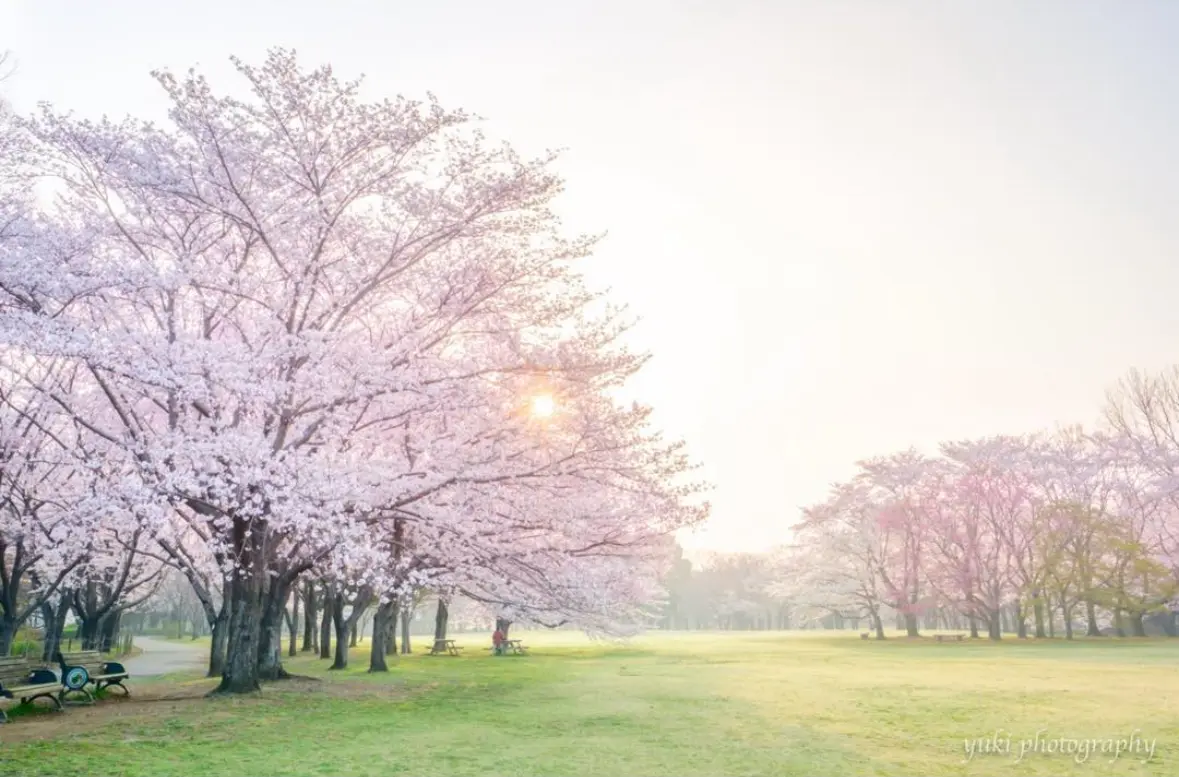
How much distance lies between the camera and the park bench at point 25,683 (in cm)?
1372

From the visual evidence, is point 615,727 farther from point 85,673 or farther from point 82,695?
point 82,695

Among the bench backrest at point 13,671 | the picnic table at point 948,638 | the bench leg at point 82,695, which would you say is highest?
the bench backrest at point 13,671

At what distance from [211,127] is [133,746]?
11.2 m

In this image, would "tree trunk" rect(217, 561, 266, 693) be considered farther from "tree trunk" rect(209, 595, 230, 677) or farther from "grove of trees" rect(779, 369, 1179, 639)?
"grove of trees" rect(779, 369, 1179, 639)

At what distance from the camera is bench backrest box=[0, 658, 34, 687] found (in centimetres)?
1379

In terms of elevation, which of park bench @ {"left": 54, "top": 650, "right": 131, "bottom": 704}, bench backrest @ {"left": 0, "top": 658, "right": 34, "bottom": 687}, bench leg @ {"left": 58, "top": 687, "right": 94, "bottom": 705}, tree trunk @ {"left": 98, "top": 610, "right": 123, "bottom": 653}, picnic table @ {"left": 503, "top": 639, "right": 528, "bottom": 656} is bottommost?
picnic table @ {"left": 503, "top": 639, "right": 528, "bottom": 656}

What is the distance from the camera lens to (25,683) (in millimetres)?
15039

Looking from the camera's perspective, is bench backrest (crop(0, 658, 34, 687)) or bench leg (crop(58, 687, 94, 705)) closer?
bench backrest (crop(0, 658, 34, 687))

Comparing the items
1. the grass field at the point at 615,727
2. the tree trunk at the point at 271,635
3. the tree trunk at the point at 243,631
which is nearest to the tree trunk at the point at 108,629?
the grass field at the point at 615,727

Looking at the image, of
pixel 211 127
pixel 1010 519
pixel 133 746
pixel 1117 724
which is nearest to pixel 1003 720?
pixel 1117 724

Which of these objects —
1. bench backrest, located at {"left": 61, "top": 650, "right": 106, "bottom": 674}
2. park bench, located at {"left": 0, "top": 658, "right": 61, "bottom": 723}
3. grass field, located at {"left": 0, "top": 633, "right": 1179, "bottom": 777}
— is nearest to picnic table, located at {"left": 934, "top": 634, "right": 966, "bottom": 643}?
grass field, located at {"left": 0, "top": 633, "right": 1179, "bottom": 777}

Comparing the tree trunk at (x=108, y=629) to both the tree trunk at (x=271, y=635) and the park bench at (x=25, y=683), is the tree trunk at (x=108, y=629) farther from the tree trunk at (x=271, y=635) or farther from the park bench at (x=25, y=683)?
the park bench at (x=25, y=683)

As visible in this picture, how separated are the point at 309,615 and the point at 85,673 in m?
25.1

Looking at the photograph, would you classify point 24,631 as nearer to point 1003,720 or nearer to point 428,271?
point 428,271
